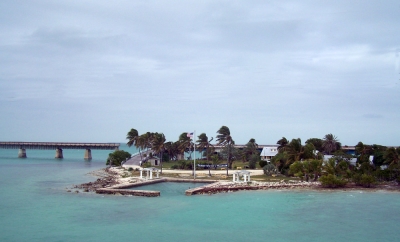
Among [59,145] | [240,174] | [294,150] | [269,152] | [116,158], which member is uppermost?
[59,145]

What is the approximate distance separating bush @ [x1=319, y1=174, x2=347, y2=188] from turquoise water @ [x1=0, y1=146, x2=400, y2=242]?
3004 millimetres

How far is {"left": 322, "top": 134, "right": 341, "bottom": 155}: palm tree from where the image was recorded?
88750 millimetres

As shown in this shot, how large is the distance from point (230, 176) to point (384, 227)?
30.7 metres

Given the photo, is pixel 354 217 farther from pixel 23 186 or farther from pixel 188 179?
pixel 23 186

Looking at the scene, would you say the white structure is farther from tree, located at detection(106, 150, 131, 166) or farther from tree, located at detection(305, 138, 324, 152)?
tree, located at detection(106, 150, 131, 166)

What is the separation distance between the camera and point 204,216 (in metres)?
32.7

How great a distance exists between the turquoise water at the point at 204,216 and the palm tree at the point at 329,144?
4538 cm

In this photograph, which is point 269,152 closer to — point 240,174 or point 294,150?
point 294,150

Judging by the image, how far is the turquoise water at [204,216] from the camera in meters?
27.4

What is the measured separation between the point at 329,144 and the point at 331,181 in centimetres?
4410

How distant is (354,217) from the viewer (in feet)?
108

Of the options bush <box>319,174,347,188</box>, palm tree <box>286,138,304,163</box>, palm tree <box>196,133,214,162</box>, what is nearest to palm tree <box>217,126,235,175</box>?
palm tree <box>196,133,214,162</box>

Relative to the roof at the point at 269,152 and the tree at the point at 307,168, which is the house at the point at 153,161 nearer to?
the roof at the point at 269,152

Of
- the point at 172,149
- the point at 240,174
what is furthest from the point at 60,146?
the point at 240,174
